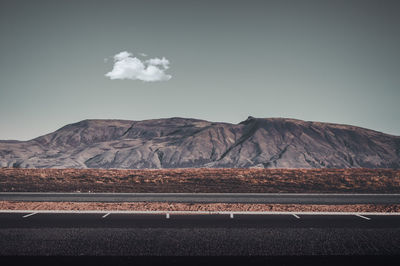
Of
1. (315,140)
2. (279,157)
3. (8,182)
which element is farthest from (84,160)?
(8,182)

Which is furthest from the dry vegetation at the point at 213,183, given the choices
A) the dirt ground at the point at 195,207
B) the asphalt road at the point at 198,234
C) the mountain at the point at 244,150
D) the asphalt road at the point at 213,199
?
the mountain at the point at 244,150

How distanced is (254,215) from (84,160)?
502 ft

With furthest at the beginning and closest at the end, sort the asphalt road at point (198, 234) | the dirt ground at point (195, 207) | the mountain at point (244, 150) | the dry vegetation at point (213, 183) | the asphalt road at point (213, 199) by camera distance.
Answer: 1. the mountain at point (244, 150)
2. the dry vegetation at point (213, 183)
3. the asphalt road at point (213, 199)
4. the dirt ground at point (195, 207)
5. the asphalt road at point (198, 234)

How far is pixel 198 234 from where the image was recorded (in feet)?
32.3

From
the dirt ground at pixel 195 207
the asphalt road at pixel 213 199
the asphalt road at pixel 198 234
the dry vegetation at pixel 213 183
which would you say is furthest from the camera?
the dry vegetation at pixel 213 183

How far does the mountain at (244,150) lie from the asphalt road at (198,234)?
11450 centimetres

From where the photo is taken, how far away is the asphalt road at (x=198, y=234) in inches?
323

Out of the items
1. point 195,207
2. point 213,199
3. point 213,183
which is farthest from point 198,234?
point 213,183

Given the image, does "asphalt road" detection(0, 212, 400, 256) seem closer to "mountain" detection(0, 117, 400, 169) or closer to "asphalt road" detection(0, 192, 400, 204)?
"asphalt road" detection(0, 192, 400, 204)

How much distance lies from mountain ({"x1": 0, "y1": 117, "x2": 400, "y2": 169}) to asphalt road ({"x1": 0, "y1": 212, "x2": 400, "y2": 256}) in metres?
114

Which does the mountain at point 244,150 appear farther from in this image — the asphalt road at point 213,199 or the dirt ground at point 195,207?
the dirt ground at point 195,207

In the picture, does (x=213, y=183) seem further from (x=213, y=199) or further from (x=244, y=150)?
(x=244, y=150)

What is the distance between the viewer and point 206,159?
14900 centimetres

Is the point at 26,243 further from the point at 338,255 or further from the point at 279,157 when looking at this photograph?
the point at 279,157
